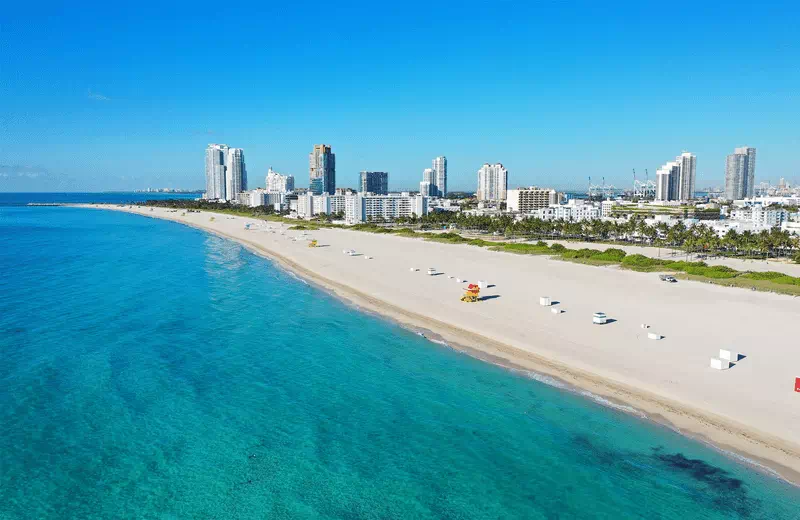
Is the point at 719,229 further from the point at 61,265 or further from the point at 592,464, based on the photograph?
the point at 61,265

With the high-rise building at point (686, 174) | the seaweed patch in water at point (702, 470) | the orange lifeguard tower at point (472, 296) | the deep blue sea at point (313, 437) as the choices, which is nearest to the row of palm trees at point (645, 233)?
the orange lifeguard tower at point (472, 296)

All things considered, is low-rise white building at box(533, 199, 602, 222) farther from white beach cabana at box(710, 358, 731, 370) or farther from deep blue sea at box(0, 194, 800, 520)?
white beach cabana at box(710, 358, 731, 370)

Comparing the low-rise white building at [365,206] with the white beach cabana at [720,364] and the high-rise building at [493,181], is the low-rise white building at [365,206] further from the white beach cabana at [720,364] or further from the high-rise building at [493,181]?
the white beach cabana at [720,364]

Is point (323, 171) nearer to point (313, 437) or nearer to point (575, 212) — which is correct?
point (575, 212)

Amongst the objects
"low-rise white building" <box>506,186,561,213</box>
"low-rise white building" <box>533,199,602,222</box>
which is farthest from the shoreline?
"low-rise white building" <box>506,186,561,213</box>

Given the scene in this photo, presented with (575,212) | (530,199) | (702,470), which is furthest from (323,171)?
(702,470)

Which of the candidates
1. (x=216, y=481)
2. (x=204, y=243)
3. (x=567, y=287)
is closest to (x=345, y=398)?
(x=216, y=481)
